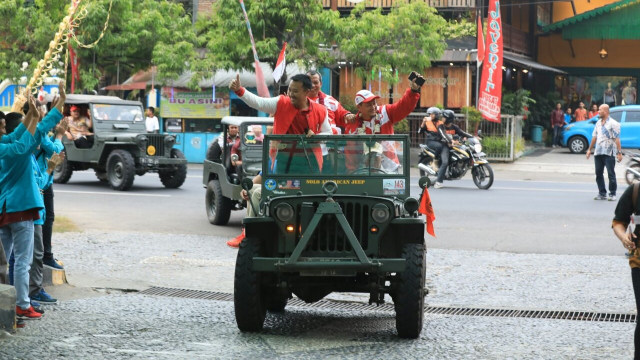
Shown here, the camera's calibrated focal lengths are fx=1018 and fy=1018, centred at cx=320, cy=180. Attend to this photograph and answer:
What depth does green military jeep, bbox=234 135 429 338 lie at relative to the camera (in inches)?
295

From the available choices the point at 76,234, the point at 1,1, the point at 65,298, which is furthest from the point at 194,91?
the point at 65,298

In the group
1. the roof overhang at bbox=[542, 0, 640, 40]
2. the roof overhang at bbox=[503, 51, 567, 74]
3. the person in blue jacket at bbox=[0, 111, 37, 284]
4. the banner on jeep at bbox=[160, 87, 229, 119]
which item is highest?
the roof overhang at bbox=[542, 0, 640, 40]

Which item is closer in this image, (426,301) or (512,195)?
(426,301)

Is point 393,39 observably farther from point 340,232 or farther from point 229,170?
point 340,232

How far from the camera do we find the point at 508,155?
3005 centimetres

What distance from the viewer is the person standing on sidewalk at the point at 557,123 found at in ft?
122

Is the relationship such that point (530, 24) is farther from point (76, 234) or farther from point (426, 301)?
point (426, 301)

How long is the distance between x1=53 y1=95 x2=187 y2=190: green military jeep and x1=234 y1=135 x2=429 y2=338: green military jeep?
12433 millimetres

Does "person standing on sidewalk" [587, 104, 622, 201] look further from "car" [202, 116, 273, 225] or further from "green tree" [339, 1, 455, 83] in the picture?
"green tree" [339, 1, 455, 83]

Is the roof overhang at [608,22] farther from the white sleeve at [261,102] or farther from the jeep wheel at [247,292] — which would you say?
the jeep wheel at [247,292]

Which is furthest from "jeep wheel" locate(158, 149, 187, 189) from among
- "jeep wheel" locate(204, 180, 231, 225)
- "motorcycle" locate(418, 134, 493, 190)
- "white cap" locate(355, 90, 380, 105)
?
"white cap" locate(355, 90, 380, 105)

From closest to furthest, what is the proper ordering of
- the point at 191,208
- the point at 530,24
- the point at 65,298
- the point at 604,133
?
the point at 65,298
the point at 191,208
the point at 604,133
the point at 530,24

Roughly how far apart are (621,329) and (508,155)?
22104 millimetres

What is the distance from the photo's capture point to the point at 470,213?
1684 cm
